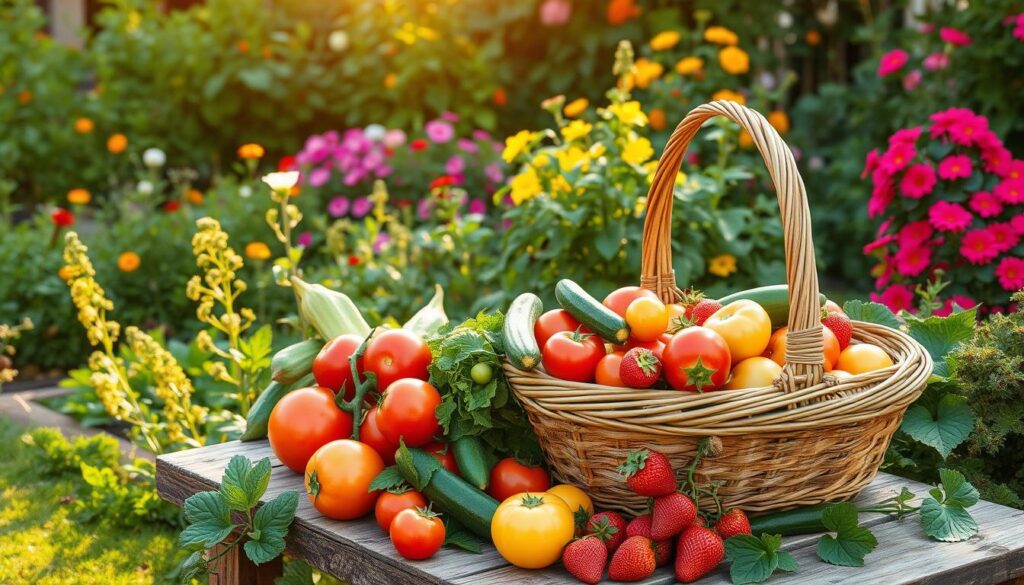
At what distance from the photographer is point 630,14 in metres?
6.41

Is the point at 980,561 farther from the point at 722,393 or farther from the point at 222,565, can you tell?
the point at 222,565

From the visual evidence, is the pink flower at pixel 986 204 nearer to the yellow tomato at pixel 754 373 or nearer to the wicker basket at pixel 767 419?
the wicker basket at pixel 767 419

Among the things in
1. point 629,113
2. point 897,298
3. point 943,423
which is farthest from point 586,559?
point 629,113

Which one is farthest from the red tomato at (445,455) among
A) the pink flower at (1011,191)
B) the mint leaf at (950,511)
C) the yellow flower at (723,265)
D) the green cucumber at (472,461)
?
the pink flower at (1011,191)

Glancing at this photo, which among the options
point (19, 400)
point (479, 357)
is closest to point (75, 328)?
point (19, 400)

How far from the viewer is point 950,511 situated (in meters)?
2.00

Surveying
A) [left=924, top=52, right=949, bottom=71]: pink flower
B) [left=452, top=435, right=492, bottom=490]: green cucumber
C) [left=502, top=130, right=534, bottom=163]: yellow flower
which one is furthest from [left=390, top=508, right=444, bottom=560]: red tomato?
[left=924, top=52, right=949, bottom=71]: pink flower

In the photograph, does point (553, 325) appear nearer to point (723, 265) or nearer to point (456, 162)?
point (723, 265)

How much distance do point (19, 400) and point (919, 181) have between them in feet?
10.3

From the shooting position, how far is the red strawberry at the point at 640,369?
72.7 inches

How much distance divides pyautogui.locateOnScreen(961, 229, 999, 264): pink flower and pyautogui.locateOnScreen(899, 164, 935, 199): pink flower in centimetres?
19

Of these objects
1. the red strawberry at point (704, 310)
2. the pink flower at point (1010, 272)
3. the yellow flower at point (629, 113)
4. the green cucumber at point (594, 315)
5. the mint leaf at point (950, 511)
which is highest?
the green cucumber at point (594, 315)

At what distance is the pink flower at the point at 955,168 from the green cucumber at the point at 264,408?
7.00ft

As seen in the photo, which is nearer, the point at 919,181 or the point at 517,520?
the point at 517,520
